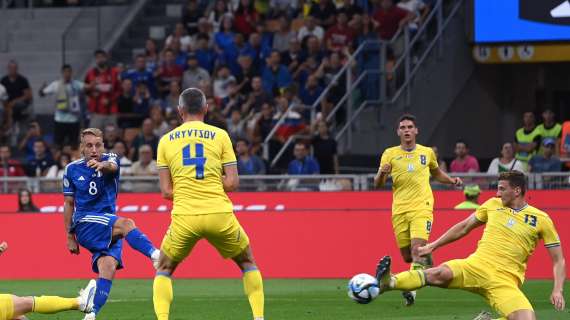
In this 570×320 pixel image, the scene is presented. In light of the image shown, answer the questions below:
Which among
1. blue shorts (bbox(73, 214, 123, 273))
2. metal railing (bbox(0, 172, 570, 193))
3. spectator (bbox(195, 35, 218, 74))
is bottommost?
metal railing (bbox(0, 172, 570, 193))

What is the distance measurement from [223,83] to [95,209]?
1371 cm

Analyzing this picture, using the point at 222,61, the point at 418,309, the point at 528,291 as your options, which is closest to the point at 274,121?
the point at 222,61

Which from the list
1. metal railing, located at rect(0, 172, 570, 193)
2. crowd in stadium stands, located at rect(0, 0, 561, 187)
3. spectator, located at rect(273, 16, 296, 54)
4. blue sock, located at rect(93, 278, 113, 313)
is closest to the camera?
blue sock, located at rect(93, 278, 113, 313)

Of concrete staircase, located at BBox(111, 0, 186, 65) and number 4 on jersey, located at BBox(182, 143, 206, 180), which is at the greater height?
concrete staircase, located at BBox(111, 0, 186, 65)

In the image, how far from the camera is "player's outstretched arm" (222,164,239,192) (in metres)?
11.9

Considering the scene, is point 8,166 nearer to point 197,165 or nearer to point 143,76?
point 143,76

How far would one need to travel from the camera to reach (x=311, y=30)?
89.3 feet

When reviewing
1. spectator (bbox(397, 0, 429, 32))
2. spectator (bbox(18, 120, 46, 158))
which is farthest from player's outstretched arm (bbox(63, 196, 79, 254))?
spectator (bbox(397, 0, 429, 32))

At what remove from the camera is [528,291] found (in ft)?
57.3

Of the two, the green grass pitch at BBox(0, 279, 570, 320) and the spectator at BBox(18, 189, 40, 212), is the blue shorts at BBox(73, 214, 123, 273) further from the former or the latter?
the spectator at BBox(18, 189, 40, 212)

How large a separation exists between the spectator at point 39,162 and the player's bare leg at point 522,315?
15.2 meters

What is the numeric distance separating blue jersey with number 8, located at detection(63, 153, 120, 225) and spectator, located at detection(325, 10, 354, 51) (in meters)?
13.7

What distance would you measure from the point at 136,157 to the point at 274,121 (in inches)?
107

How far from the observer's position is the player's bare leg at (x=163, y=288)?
1190 centimetres
